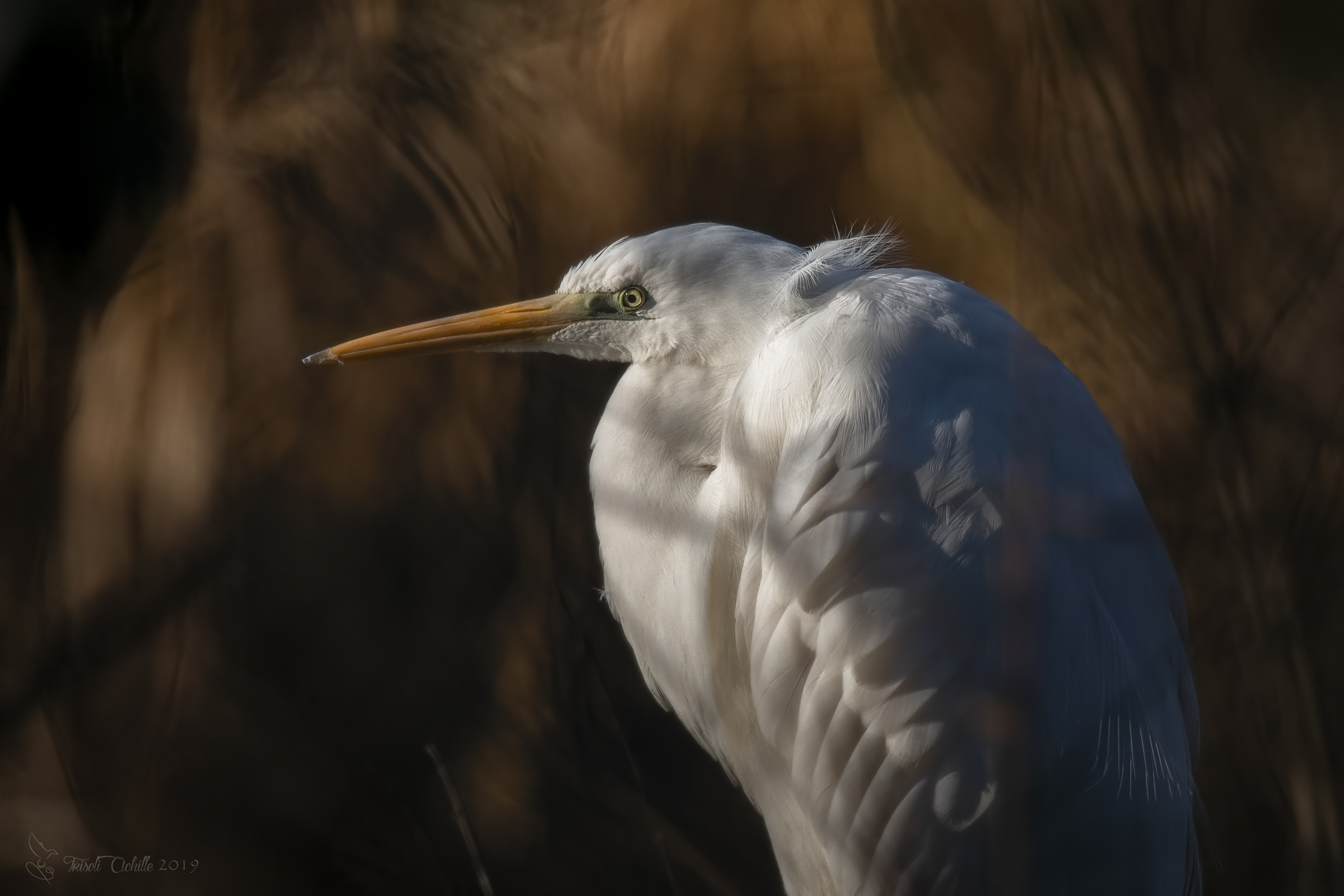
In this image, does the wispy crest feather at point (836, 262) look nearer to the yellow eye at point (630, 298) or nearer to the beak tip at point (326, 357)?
the yellow eye at point (630, 298)

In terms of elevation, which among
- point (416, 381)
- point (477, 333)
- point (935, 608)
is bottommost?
point (416, 381)

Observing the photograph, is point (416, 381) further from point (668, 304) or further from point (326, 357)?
point (668, 304)

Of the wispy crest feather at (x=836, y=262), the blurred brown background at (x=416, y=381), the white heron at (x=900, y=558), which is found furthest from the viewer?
the blurred brown background at (x=416, y=381)

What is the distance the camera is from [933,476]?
2.59 ft

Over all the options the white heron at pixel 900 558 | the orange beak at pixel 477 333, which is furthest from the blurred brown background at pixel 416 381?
the white heron at pixel 900 558

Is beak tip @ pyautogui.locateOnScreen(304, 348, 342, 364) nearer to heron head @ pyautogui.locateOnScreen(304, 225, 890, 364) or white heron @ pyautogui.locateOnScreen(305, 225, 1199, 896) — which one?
heron head @ pyautogui.locateOnScreen(304, 225, 890, 364)

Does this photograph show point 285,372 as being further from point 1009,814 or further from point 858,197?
point 1009,814

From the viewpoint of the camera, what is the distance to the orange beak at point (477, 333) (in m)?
1.00

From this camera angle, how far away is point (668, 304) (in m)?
0.94

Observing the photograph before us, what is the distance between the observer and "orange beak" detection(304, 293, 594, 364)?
1.00m

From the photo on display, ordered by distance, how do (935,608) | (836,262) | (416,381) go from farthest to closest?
(416,381) < (836,262) < (935,608)

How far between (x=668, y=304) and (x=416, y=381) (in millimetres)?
983

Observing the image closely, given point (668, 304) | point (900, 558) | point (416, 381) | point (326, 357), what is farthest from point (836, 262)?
point (416, 381)

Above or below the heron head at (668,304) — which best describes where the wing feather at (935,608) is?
below
